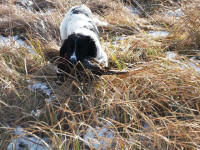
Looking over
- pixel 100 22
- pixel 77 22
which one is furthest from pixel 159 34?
pixel 77 22

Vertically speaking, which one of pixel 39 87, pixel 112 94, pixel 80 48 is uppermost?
pixel 80 48

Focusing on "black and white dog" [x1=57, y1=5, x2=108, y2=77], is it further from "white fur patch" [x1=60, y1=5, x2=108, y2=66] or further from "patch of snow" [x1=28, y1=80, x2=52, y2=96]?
"patch of snow" [x1=28, y1=80, x2=52, y2=96]

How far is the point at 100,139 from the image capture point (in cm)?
207

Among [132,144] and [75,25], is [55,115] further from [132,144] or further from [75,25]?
[75,25]

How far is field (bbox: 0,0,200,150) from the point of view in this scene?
76.9 inches

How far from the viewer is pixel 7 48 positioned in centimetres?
344

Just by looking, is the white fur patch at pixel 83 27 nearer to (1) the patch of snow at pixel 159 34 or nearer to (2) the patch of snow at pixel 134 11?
(1) the patch of snow at pixel 159 34

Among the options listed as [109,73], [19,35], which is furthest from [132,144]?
[19,35]

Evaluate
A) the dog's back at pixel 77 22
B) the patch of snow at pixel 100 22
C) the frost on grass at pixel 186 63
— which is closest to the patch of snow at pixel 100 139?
the frost on grass at pixel 186 63

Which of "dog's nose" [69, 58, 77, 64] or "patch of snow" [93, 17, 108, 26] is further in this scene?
"patch of snow" [93, 17, 108, 26]

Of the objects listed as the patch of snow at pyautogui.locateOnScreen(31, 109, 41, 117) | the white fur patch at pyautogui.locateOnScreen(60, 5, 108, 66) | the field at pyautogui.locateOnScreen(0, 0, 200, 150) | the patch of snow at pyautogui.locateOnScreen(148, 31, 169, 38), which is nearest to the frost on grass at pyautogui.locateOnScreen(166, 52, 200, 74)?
the field at pyautogui.locateOnScreen(0, 0, 200, 150)

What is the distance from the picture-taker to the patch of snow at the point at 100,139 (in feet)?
6.29

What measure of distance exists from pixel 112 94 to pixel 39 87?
0.89 metres

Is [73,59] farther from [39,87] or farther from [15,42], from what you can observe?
[15,42]
